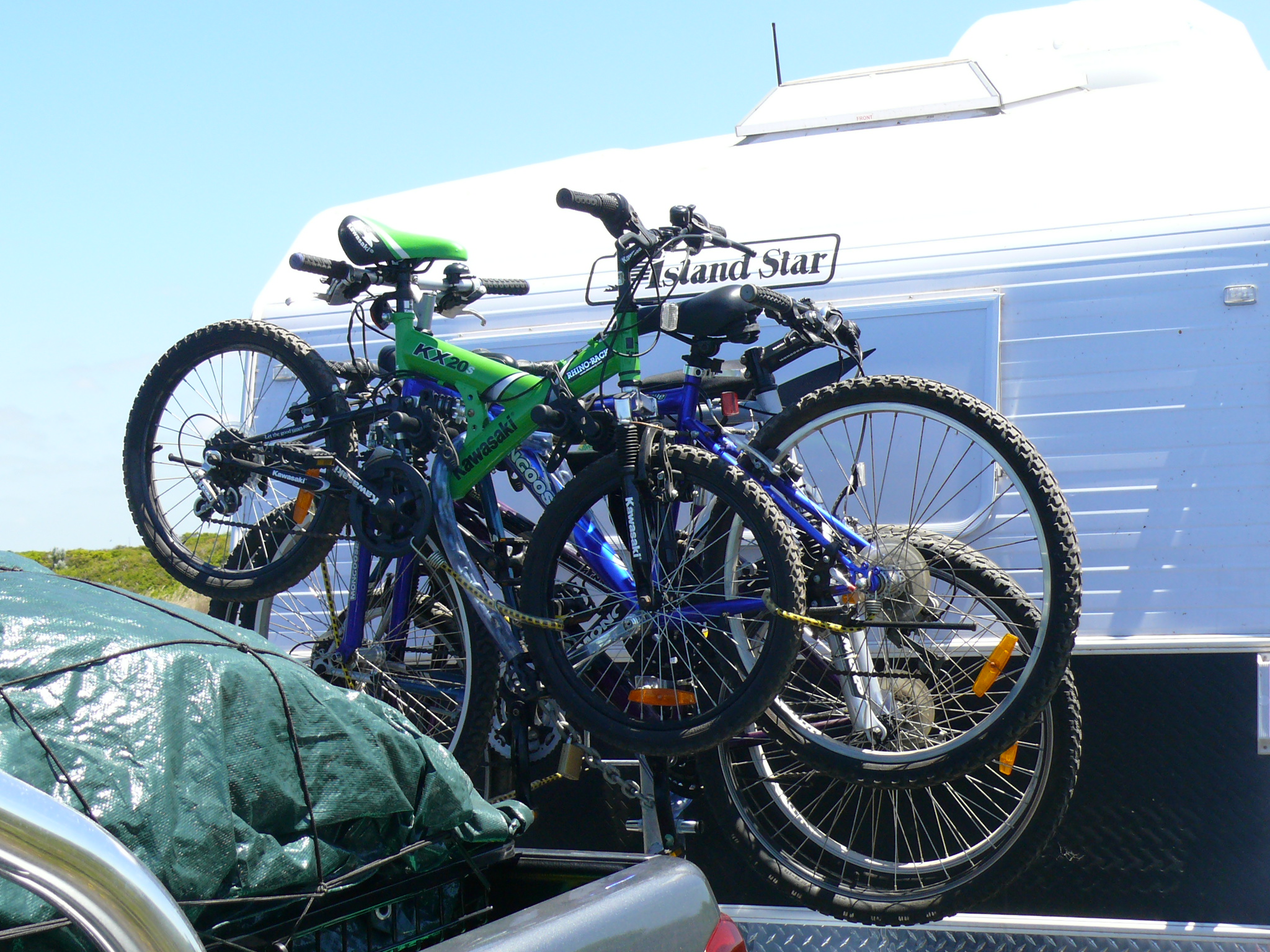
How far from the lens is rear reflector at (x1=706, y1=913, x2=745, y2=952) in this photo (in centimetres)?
216

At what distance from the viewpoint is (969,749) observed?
3.43 metres

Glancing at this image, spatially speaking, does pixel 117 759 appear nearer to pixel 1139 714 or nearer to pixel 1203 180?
pixel 1139 714

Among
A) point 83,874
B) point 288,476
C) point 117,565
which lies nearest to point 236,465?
point 288,476

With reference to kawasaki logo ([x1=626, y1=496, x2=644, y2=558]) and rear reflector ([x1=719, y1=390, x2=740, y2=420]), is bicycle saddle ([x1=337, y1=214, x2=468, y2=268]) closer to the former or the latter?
rear reflector ([x1=719, y1=390, x2=740, y2=420])

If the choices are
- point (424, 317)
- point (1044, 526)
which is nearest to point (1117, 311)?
point (1044, 526)

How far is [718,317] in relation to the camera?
3742 mm

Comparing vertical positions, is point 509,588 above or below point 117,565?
above

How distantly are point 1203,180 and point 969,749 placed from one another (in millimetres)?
2058

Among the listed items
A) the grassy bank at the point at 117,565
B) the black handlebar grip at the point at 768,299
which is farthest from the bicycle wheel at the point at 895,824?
the grassy bank at the point at 117,565

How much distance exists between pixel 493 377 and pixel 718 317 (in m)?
0.80

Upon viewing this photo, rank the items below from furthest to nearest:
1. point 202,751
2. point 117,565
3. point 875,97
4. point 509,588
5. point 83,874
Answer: point 117,565 → point 875,97 → point 509,588 → point 202,751 → point 83,874

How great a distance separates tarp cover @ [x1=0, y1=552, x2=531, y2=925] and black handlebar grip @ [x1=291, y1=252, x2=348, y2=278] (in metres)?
2.07

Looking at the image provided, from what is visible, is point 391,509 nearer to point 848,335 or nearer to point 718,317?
point 718,317

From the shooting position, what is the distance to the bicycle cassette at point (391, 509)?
13.3 ft
